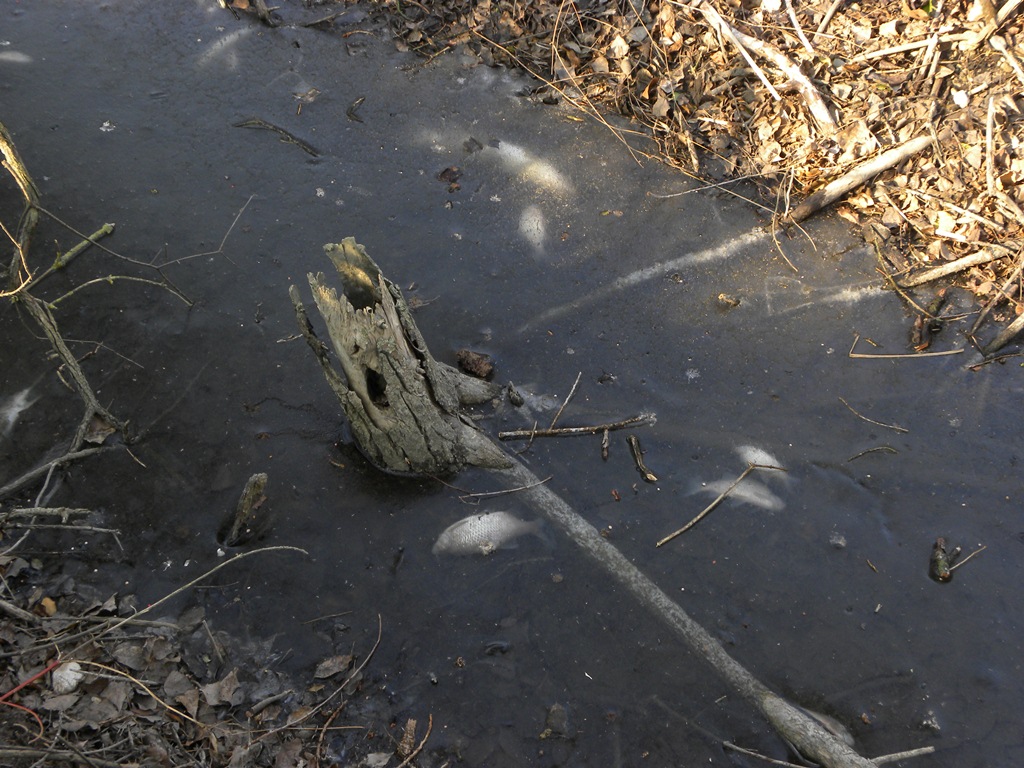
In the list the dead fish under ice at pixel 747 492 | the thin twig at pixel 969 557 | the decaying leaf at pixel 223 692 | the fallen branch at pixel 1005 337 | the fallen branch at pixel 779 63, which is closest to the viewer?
the decaying leaf at pixel 223 692

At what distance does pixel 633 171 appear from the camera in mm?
4914

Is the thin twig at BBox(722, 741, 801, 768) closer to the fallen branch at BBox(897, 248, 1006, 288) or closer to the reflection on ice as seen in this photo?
the reflection on ice

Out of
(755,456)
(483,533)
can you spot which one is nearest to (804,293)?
(755,456)

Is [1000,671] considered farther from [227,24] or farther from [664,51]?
[227,24]

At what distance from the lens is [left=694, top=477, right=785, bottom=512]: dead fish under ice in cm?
365

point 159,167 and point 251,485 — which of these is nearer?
point 251,485

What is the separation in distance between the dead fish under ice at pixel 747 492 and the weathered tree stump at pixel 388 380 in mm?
987

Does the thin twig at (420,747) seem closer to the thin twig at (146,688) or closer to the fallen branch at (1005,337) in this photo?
the thin twig at (146,688)

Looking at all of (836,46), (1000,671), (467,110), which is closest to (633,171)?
(467,110)

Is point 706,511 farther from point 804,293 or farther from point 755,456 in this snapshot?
point 804,293

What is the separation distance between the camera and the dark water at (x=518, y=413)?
10.5 feet

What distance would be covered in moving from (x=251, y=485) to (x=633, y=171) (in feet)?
9.98

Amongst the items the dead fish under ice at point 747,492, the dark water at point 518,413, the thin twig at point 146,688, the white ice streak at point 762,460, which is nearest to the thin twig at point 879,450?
the dark water at point 518,413

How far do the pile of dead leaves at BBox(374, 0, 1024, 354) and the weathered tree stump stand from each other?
247cm
